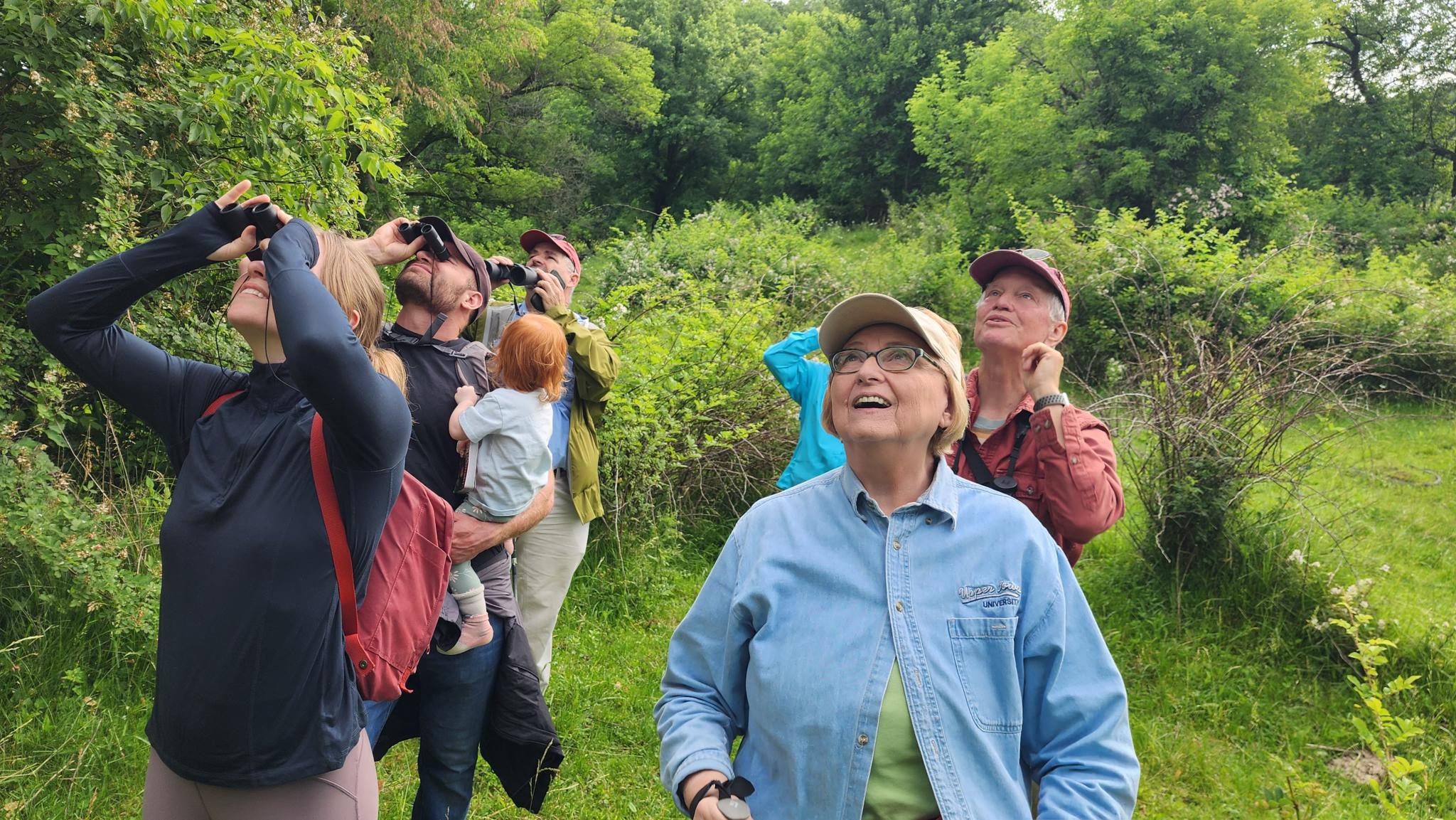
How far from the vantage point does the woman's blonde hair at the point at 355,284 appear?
1945mm

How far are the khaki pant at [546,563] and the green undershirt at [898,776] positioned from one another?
2.41 meters

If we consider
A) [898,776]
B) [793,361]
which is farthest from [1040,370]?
[898,776]

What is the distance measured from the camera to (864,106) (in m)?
28.0

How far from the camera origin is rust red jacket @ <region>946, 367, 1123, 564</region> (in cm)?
248

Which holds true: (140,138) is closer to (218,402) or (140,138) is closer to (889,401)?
(218,402)

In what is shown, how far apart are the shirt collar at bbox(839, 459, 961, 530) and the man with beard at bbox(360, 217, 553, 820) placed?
48.4 inches

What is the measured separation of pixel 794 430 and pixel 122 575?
4442 mm

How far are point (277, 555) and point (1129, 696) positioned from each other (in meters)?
4.82

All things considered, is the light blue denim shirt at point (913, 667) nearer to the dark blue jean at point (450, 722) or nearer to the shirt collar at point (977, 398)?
the dark blue jean at point (450, 722)

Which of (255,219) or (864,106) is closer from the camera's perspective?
(255,219)

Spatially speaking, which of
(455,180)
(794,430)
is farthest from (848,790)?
(455,180)

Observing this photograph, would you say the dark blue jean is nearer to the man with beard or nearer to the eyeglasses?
the man with beard

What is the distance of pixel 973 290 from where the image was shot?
14109 millimetres

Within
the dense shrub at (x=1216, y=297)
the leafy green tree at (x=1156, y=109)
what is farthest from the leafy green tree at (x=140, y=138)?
the leafy green tree at (x=1156, y=109)
